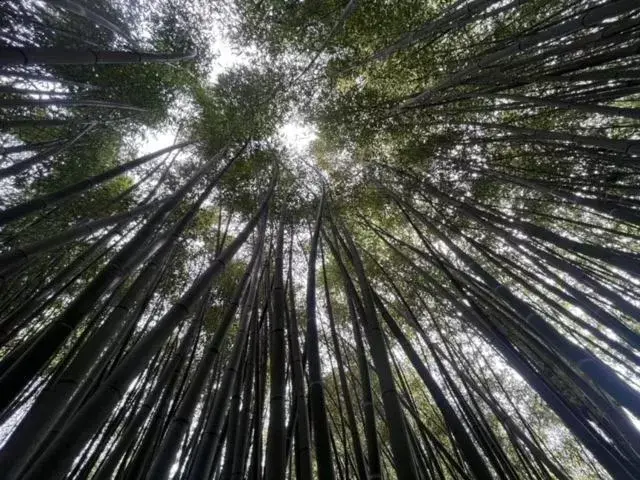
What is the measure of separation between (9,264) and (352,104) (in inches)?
163

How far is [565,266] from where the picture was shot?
92.4 inches

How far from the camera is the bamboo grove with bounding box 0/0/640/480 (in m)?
1.53

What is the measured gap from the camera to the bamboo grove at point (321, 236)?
153 centimetres

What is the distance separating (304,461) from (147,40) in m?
5.21

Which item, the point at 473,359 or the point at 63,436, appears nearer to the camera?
the point at 63,436

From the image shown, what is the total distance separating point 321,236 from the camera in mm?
4047

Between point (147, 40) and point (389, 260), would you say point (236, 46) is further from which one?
point (389, 260)

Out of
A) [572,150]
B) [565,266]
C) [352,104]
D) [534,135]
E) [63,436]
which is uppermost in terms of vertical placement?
[352,104]

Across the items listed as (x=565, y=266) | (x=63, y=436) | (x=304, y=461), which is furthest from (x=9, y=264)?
(x=565, y=266)

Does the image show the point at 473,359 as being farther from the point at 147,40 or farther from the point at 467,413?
the point at 147,40

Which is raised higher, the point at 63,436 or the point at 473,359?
the point at 473,359

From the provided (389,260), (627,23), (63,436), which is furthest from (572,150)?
(63,436)

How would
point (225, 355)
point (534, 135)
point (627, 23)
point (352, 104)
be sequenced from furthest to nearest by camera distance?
point (352, 104) → point (225, 355) → point (534, 135) → point (627, 23)

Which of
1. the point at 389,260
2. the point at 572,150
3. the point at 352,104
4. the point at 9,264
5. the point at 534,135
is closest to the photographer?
the point at 9,264
